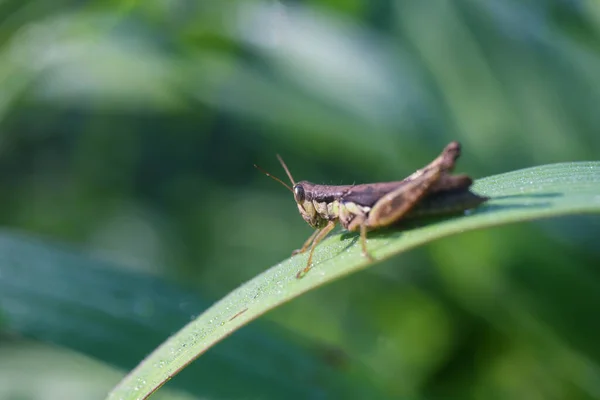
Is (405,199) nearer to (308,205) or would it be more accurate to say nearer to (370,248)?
(370,248)

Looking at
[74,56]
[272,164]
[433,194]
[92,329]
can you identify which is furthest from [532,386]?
[74,56]

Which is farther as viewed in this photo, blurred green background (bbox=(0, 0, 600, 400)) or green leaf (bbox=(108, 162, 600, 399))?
blurred green background (bbox=(0, 0, 600, 400))

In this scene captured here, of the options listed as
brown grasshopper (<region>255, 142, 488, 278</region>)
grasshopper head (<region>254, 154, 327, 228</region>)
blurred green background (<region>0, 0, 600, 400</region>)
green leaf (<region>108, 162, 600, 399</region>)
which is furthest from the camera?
blurred green background (<region>0, 0, 600, 400</region>)

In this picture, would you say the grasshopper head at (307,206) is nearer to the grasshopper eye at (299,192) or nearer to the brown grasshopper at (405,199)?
the grasshopper eye at (299,192)

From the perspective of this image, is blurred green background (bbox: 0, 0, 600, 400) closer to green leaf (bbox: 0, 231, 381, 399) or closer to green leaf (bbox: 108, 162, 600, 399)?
green leaf (bbox: 0, 231, 381, 399)

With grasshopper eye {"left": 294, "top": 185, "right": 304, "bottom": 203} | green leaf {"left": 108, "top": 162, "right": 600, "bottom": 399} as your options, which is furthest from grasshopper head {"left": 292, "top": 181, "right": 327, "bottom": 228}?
green leaf {"left": 108, "top": 162, "right": 600, "bottom": 399}

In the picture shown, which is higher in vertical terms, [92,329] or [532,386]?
[92,329]

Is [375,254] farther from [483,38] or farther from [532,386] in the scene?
[483,38]
